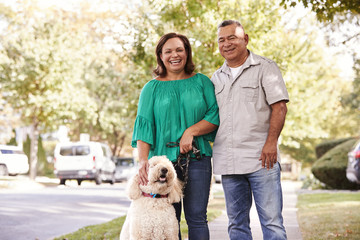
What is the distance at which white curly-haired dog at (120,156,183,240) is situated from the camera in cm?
390

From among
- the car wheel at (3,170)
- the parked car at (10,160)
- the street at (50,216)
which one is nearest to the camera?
the street at (50,216)

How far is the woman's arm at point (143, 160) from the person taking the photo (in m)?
3.93

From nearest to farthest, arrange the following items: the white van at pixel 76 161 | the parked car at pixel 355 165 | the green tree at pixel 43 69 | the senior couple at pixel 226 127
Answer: the senior couple at pixel 226 127
the parked car at pixel 355 165
the white van at pixel 76 161
the green tree at pixel 43 69

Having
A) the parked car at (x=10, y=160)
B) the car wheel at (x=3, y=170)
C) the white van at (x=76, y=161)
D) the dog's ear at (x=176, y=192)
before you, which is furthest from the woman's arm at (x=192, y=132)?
the car wheel at (x=3, y=170)

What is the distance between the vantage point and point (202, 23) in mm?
12844

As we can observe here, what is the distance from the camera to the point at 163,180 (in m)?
3.86

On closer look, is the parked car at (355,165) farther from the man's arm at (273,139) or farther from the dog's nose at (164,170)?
the dog's nose at (164,170)

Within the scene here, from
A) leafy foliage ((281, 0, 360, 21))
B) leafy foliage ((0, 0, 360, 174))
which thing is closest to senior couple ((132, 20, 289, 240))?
leafy foliage ((281, 0, 360, 21))

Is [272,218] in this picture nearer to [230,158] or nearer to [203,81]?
[230,158]

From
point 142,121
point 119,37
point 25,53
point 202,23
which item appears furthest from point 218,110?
point 25,53

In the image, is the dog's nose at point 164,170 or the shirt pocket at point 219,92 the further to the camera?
the shirt pocket at point 219,92

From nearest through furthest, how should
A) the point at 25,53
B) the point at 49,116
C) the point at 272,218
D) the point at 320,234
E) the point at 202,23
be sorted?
the point at 272,218 → the point at 320,234 → the point at 202,23 → the point at 25,53 → the point at 49,116

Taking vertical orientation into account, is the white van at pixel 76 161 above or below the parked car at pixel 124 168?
above

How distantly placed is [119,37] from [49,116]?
1583 cm
